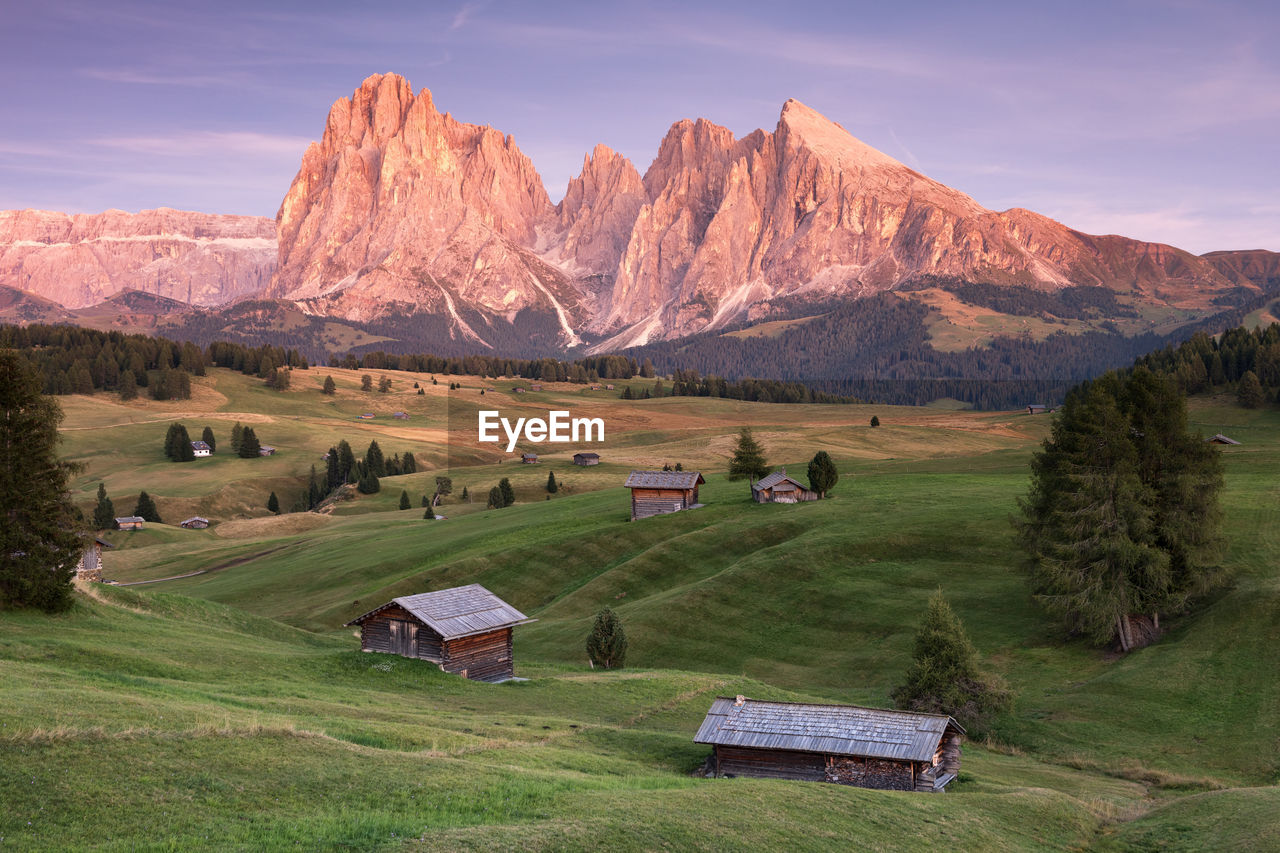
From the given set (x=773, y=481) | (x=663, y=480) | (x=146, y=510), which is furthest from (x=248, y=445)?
(x=773, y=481)

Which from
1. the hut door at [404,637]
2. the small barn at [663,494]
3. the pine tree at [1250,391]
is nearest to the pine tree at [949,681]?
the hut door at [404,637]

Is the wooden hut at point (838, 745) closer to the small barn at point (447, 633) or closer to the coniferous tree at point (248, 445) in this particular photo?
the small barn at point (447, 633)

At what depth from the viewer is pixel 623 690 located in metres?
45.7

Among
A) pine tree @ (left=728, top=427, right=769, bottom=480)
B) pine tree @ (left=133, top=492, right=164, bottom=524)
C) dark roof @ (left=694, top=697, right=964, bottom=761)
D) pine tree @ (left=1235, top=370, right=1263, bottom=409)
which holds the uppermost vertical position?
pine tree @ (left=1235, top=370, right=1263, bottom=409)

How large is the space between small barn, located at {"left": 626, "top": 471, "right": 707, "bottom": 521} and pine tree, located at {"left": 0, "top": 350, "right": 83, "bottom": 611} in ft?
186

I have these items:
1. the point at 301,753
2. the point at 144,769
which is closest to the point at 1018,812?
the point at 301,753

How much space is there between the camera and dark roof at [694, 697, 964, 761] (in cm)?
3253

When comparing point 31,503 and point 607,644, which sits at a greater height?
point 31,503

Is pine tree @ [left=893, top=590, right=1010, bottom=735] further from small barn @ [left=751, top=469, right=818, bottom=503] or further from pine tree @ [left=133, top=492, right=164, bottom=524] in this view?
pine tree @ [left=133, top=492, right=164, bottom=524]

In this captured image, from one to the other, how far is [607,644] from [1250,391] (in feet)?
387

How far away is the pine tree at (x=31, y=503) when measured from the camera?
40844mm

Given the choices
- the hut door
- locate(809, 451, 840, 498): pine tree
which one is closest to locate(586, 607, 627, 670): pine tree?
the hut door

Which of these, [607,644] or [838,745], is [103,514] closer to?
[607,644]

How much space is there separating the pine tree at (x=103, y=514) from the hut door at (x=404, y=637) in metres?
97.0
